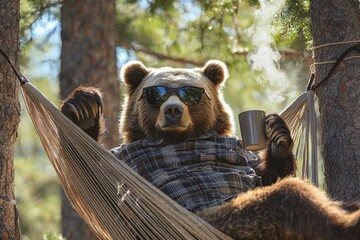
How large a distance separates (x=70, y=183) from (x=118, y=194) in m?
0.44

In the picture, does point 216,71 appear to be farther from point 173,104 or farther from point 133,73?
point 173,104

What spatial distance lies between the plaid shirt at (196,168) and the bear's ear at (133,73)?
0.65m

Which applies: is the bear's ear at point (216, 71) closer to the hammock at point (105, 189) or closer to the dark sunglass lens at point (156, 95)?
the dark sunglass lens at point (156, 95)

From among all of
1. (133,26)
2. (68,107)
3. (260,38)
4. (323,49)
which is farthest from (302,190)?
(133,26)

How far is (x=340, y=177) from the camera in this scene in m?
5.45

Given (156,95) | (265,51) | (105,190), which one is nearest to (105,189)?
(105,190)

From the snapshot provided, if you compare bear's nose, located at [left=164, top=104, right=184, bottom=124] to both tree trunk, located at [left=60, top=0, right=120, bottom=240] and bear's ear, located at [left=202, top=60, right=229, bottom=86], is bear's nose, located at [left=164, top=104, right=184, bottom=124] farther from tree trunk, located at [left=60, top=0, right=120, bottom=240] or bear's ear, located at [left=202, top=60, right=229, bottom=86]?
tree trunk, located at [left=60, top=0, right=120, bottom=240]

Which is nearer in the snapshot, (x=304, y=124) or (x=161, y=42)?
(x=304, y=124)

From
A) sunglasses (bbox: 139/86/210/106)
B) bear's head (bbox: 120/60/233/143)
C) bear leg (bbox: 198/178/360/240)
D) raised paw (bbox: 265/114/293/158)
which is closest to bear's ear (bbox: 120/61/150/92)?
bear's head (bbox: 120/60/233/143)

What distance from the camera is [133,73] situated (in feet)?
20.3

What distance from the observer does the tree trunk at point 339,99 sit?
5.42 m

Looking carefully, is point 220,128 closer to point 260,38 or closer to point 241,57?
point 260,38

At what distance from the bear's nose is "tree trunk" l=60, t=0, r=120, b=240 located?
3.87m

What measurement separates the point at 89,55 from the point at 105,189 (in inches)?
188
